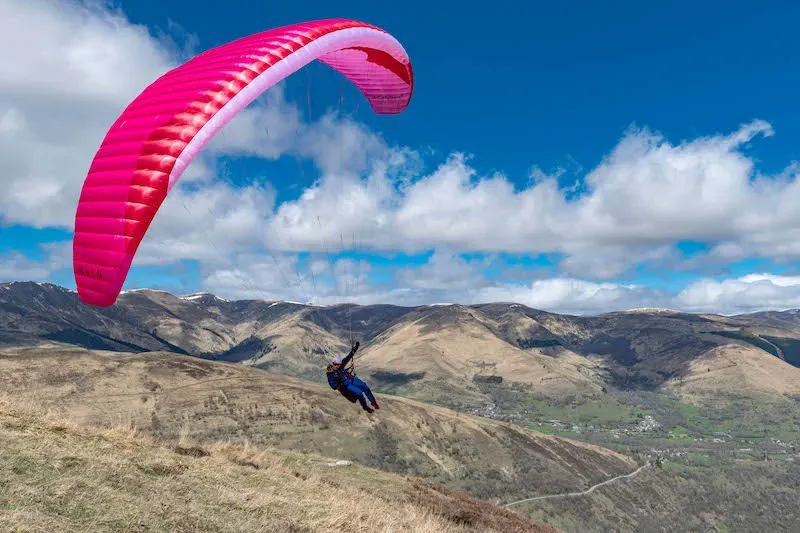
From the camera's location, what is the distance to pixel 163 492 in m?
11.0

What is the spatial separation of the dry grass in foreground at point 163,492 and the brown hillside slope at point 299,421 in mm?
70460

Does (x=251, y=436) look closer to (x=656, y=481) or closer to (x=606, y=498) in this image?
(x=606, y=498)

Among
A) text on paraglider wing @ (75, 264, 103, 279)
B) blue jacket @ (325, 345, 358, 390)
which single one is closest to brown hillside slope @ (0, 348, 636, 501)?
blue jacket @ (325, 345, 358, 390)

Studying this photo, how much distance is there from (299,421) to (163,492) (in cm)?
8759

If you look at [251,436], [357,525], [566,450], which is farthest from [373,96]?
[566,450]

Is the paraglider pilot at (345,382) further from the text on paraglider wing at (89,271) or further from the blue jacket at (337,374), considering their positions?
the text on paraglider wing at (89,271)

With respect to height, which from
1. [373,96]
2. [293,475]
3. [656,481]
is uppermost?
[373,96]

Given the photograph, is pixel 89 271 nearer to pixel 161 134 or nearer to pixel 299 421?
pixel 161 134

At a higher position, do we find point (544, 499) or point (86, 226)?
point (86, 226)

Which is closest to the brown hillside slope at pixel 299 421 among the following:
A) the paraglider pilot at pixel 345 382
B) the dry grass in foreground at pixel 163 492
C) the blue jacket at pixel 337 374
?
the paraglider pilot at pixel 345 382

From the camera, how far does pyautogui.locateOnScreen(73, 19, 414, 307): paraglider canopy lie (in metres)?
10.9

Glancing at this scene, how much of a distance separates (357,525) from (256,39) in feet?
46.5

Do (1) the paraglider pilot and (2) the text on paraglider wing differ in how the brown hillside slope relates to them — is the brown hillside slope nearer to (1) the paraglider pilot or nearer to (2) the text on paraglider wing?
(1) the paraglider pilot

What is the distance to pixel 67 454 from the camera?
36.8 ft
